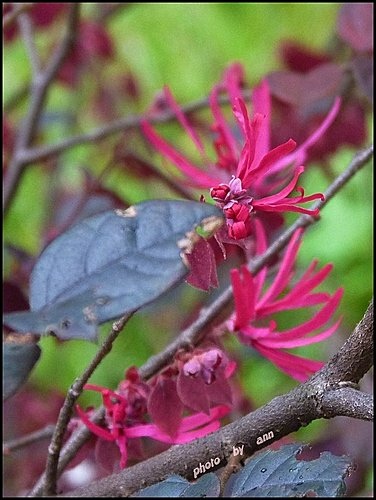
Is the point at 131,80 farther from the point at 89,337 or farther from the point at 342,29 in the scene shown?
the point at 89,337

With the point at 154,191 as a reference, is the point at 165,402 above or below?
below

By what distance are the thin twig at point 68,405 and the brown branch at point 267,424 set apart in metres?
0.04

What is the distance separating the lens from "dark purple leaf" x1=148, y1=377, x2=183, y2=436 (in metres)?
0.51

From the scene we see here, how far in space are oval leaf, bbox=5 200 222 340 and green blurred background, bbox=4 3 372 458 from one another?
510 mm

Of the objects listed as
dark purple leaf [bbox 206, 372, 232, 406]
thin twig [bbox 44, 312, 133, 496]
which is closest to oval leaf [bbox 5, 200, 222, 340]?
thin twig [bbox 44, 312, 133, 496]

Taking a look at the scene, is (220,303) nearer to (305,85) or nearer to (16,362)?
(16,362)

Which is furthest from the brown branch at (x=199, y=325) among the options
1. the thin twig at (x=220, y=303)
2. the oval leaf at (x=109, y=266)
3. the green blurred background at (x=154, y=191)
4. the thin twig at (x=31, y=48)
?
the thin twig at (x=31, y=48)

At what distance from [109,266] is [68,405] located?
93 millimetres

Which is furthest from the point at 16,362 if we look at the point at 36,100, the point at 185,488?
the point at 36,100

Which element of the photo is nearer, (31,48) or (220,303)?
(220,303)

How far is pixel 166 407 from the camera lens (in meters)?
0.52

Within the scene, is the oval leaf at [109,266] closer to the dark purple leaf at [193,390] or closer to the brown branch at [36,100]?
the dark purple leaf at [193,390]

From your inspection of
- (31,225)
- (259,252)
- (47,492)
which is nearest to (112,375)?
(31,225)

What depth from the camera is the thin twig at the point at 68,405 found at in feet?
1.42
